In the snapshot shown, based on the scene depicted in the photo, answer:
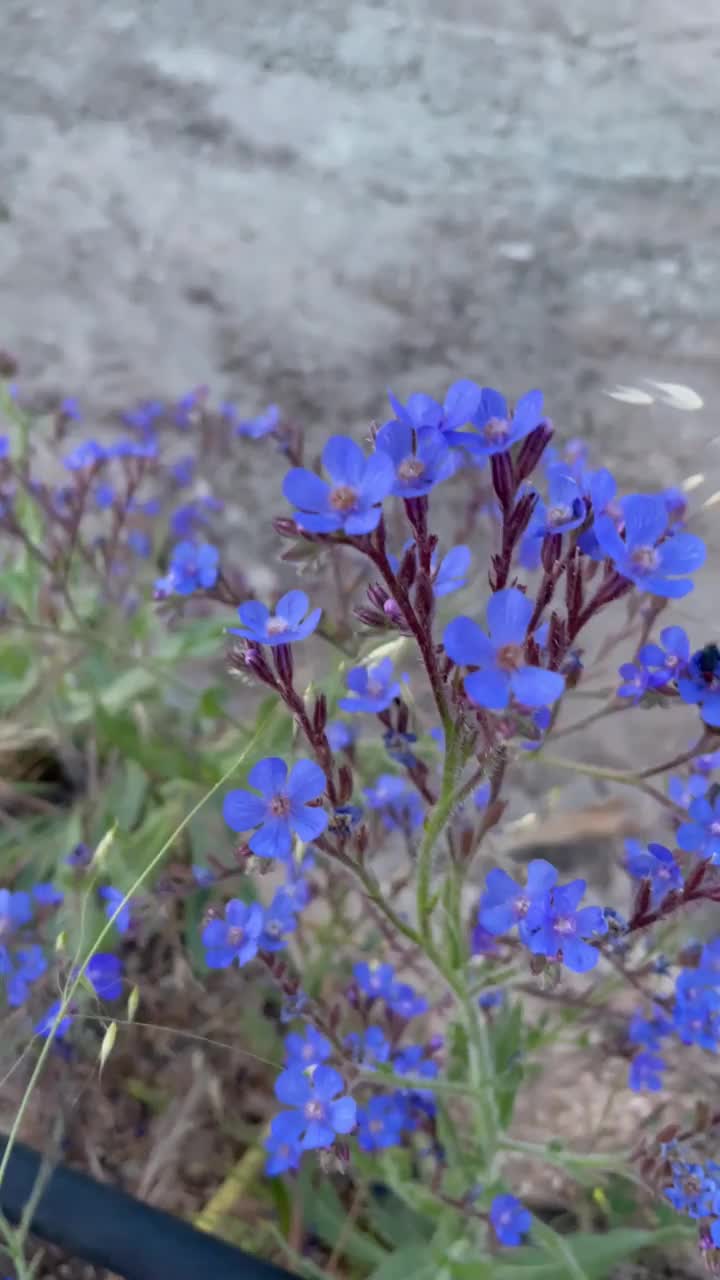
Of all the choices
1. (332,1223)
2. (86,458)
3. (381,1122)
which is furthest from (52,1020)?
(86,458)

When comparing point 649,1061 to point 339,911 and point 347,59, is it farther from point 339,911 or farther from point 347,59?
point 347,59

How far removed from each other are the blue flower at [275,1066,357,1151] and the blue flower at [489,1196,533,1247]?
7.6 inches

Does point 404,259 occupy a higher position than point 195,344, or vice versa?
point 404,259

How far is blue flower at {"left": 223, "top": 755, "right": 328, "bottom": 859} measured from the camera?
0.57m

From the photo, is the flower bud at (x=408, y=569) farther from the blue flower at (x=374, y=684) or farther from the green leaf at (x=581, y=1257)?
the green leaf at (x=581, y=1257)

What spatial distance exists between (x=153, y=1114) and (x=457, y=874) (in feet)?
2.23

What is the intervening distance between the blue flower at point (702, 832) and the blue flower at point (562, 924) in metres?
0.07

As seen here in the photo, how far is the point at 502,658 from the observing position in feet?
1.57

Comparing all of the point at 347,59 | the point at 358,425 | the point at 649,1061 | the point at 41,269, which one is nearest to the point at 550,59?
the point at 347,59

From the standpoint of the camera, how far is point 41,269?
2213mm

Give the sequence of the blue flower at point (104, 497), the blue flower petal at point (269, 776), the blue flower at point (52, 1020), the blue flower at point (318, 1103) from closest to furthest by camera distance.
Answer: the blue flower petal at point (269, 776), the blue flower at point (318, 1103), the blue flower at point (52, 1020), the blue flower at point (104, 497)

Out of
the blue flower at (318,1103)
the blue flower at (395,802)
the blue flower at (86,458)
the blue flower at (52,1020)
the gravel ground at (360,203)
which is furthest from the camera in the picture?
the gravel ground at (360,203)

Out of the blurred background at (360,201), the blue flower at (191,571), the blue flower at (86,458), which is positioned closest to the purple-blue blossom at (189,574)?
the blue flower at (191,571)

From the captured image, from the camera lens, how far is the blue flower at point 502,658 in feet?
1.51
